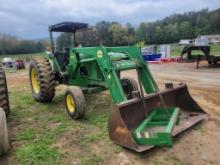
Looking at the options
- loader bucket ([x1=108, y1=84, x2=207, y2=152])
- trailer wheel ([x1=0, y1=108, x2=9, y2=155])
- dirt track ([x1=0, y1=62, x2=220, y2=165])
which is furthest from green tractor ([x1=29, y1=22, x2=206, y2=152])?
trailer wheel ([x1=0, y1=108, x2=9, y2=155])

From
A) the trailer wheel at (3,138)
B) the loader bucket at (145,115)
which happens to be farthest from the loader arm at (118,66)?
the trailer wheel at (3,138)

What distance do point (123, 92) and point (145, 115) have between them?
0.61m

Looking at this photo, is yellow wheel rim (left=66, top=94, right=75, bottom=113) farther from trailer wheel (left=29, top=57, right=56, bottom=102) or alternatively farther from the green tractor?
trailer wheel (left=29, top=57, right=56, bottom=102)

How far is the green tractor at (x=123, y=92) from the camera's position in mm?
3845

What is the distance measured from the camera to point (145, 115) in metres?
4.49

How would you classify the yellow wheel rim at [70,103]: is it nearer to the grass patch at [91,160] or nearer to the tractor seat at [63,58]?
the tractor seat at [63,58]

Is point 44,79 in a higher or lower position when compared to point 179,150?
higher

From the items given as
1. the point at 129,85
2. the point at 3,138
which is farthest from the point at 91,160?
the point at 129,85

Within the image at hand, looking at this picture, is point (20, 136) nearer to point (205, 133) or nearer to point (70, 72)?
point (70, 72)

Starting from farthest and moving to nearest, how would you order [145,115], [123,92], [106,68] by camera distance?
[106,68] → [123,92] → [145,115]

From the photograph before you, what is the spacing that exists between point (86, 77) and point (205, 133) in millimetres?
3044

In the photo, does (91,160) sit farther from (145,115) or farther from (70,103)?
(70,103)

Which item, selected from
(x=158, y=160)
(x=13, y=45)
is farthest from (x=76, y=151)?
(x=13, y=45)

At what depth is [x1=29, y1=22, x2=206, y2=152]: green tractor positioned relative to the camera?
12.6 feet
